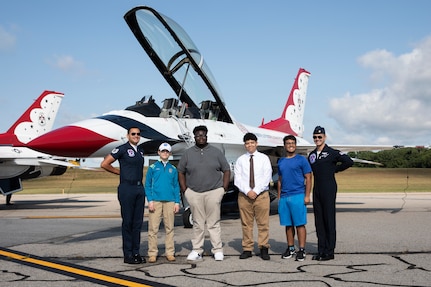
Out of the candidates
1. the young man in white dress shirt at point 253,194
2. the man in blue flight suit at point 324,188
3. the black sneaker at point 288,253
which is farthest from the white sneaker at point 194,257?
the man in blue flight suit at point 324,188

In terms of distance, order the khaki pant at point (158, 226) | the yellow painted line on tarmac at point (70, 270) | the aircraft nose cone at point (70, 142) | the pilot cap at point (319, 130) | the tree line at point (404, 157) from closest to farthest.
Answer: the yellow painted line on tarmac at point (70, 270), the khaki pant at point (158, 226), the pilot cap at point (319, 130), the aircraft nose cone at point (70, 142), the tree line at point (404, 157)

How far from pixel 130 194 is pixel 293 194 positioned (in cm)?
218

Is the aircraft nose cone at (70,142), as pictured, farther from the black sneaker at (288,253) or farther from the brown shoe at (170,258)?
the black sneaker at (288,253)

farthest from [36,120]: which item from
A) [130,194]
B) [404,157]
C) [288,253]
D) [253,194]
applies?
[404,157]

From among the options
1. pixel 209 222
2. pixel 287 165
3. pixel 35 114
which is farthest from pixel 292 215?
pixel 35 114

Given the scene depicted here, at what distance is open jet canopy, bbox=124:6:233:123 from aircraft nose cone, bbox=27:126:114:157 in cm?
239

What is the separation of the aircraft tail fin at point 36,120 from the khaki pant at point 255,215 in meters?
19.1

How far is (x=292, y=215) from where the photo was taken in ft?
22.1

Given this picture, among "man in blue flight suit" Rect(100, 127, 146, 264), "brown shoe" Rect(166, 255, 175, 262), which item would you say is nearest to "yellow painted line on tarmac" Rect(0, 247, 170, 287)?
"man in blue flight suit" Rect(100, 127, 146, 264)

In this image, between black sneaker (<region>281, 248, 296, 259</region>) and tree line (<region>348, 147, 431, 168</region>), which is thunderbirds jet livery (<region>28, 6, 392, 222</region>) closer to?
black sneaker (<region>281, 248, 296, 259</region>)

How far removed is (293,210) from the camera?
265 inches

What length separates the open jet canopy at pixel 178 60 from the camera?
10617 mm

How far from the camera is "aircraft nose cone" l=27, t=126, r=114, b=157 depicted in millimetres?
9297

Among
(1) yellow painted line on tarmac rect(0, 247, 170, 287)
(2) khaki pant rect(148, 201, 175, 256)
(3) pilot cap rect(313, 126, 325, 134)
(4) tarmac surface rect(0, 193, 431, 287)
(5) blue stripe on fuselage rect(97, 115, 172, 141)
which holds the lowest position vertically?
(4) tarmac surface rect(0, 193, 431, 287)
